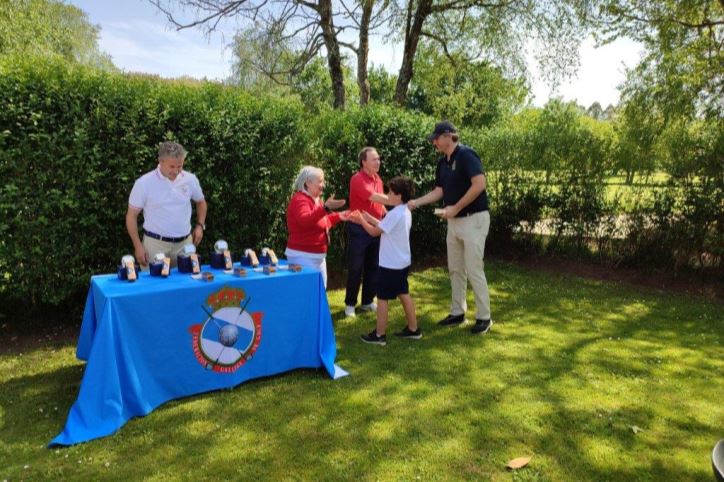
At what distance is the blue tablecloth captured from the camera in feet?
10.6

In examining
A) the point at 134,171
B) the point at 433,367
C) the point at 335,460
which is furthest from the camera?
the point at 134,171

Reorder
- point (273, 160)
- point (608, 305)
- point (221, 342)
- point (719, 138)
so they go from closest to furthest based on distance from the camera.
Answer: point (221, 342), point (273, 160), point (608, 305), point (719, 138)

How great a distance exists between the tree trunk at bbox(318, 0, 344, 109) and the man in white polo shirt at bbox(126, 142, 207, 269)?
8052 millimetres

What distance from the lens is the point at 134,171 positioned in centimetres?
498

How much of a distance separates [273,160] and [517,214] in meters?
4.77

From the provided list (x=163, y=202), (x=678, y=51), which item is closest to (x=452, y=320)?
(x=163, y=202)

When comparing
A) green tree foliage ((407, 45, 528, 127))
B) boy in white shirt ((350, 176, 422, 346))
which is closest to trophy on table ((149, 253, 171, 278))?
boy in white shirt ((350, 176, 422, 346))

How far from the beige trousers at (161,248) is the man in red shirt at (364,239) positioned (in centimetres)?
191

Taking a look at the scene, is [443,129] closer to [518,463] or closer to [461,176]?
[461,176]

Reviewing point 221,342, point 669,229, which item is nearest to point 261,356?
point 221,342

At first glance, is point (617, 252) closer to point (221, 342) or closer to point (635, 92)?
point (635, 92)

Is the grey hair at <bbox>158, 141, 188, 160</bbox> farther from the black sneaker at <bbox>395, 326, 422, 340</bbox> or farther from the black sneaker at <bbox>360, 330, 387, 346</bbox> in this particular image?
the black sneaker at <bbox>395, 326, 422, 340</bbox>

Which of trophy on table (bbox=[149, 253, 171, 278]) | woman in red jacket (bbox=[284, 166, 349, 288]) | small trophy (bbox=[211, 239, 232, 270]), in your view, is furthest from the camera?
woman in red jacket (bbox=[284, 166, 349, 288])

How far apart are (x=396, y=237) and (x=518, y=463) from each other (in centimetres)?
224
